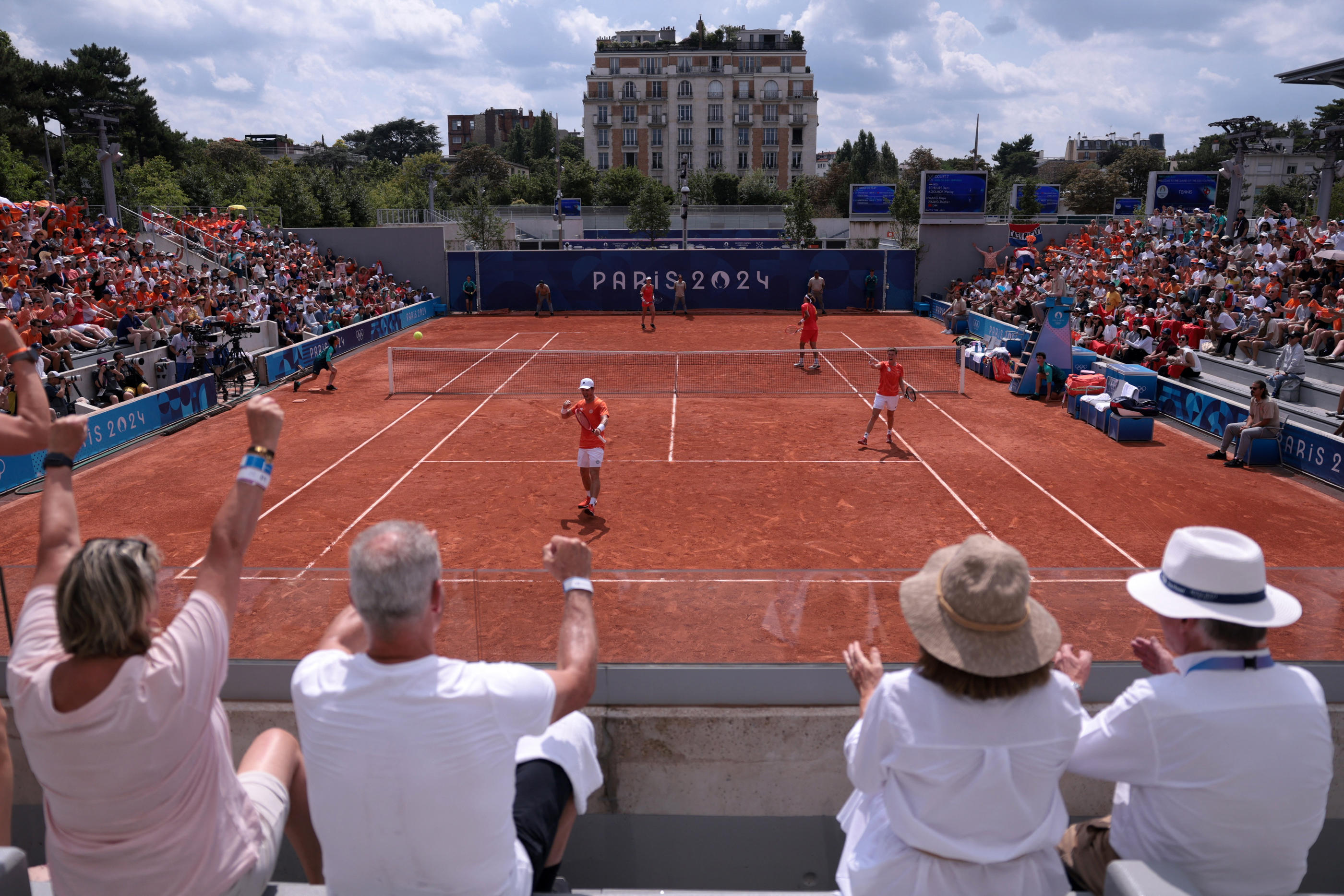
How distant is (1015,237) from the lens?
4078cm

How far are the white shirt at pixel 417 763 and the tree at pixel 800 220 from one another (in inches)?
2357

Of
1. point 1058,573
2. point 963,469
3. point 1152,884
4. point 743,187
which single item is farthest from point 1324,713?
point 743,187

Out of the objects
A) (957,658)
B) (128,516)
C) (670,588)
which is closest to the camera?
(957,658)

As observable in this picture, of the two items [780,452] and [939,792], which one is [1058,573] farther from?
[780,452]

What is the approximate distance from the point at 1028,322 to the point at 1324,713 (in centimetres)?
2567

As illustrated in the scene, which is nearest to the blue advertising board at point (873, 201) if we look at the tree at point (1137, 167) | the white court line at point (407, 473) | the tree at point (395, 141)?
the tree at point (1137, 167)

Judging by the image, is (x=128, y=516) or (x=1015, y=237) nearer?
(x=128, y=516)

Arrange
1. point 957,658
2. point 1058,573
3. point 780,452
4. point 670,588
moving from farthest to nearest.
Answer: point 780,452 → point 1058,573 → point 670,588 → point 957,658

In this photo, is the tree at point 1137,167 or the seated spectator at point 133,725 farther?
the tree at point 1137,167

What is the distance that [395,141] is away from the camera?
15338 centimetres

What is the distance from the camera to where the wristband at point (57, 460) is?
→ 10.9ft

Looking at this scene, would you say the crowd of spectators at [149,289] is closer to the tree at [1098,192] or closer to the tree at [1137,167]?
the tree at [1098,192]

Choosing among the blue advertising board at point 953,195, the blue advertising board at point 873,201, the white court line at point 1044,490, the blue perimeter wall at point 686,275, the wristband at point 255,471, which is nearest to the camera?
the wristband at point 255,471

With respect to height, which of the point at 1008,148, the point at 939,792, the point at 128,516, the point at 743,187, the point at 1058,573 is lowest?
the point at 128,516
